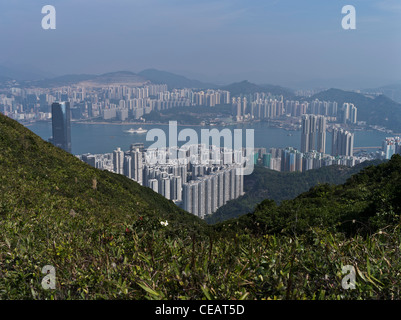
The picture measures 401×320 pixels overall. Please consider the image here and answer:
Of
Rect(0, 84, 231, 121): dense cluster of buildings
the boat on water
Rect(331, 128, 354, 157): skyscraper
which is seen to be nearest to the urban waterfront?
the boat on water

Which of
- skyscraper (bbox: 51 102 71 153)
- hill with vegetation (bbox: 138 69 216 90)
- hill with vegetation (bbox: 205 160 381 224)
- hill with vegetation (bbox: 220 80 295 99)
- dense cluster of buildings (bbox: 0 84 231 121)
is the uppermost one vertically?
hill with vegetation (bbox: 138 69 216 90)

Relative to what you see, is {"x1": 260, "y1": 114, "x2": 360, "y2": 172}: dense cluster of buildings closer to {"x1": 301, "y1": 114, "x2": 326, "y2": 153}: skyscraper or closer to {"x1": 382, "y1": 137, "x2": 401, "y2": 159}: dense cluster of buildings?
{"x1": 301, "y1": 114, "x2": 326, "y2": 153}: skyscraper

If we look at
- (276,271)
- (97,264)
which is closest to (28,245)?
(97,264)

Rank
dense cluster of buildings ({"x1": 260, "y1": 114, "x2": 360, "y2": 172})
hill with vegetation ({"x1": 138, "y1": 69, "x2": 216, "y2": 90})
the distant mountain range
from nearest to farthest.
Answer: dense cluster of buildings ({"x1": 260, "y1": 114, "x2": 360, "y2": 172})
the distant mountain range
hill with vegetation ({"x1": 138, "y1": 69, "x2": 216, "y2": 90})

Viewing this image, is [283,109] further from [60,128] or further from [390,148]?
[60,128]

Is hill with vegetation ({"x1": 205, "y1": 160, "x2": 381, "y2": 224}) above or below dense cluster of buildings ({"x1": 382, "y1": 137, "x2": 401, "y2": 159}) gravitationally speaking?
below

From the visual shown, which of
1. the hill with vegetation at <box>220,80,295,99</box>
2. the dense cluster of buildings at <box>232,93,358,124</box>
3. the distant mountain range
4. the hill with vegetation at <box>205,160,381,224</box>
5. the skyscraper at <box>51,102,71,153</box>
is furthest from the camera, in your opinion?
the hill with vegetation at <box>220,80,295,99</box>
